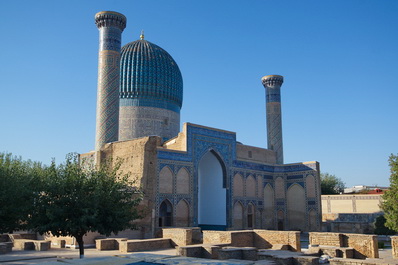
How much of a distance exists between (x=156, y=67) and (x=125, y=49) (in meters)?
2.23

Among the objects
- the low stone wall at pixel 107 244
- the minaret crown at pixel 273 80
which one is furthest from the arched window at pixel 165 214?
the minaret crown at pixel 273 80

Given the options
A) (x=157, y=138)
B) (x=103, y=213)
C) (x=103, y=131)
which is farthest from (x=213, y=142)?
(x=103, y=213)

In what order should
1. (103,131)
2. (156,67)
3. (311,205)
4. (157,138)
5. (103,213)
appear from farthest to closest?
(156,67)
(311,205)
(103,131)
(157,138)
(103,213)

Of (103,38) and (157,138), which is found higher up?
(103,38)

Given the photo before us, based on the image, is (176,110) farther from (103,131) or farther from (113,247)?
(113,247)

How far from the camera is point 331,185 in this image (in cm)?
3719

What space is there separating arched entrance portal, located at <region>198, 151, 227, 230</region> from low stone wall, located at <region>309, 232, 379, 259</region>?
26.2ft

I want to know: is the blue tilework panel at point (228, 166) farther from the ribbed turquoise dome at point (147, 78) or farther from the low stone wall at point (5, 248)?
the low stone wall at point (5, 248)

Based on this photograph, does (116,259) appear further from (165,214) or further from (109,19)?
(109,19)

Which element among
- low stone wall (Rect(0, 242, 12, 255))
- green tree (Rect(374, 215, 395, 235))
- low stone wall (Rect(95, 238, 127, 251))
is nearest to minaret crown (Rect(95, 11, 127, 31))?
low stone wall (Rect(95, 238, 127, 251))

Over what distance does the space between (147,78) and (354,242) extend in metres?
15.5

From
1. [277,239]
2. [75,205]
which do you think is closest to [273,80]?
[277,239]

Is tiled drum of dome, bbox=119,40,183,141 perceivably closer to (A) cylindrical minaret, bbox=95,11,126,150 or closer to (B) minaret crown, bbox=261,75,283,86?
(A) cylindrical minaret, bbox=95,11,126,150

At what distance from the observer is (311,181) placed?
75.6ft
